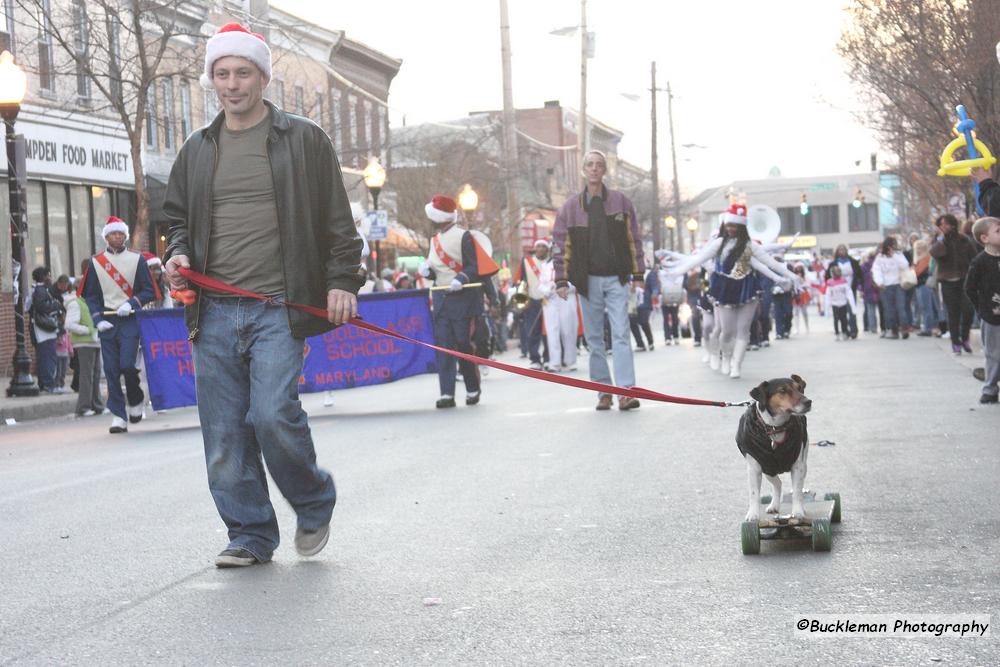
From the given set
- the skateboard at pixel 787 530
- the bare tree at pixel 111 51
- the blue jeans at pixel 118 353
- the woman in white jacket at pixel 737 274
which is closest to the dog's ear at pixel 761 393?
the skateboard at pixel 787 530

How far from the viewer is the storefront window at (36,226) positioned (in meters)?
28.0

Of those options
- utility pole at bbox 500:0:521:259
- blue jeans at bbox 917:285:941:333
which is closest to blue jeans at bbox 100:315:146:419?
blue jeans at bbox 917:285:941:333

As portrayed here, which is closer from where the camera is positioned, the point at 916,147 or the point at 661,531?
the point at 661,531

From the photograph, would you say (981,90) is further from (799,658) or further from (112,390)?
(799,658)

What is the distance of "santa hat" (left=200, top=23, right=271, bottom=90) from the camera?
6293 mm

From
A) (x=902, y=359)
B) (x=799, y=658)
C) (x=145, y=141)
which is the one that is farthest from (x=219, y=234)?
(x=145, y=141)

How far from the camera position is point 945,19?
24.1 meters

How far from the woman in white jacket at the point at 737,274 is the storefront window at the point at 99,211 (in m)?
16.6

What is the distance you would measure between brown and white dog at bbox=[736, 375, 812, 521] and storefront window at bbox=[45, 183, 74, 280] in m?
24.0

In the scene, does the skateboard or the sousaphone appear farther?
the sousaphone

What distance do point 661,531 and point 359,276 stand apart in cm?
182

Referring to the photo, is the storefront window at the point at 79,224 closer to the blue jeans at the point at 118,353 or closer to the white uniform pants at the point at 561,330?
the white uniform pants at the point at 561,330

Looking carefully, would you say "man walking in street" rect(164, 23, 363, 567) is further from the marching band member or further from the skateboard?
the marching band member

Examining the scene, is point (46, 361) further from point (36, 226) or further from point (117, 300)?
point (36, 226)
